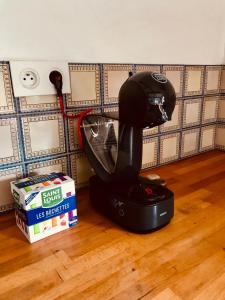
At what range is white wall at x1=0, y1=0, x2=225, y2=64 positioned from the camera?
0.82 meters

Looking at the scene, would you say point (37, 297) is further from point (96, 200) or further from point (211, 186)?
point (211, 186)

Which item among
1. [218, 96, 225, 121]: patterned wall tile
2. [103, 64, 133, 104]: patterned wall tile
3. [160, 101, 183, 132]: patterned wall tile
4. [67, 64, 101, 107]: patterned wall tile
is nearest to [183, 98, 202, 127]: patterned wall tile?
[160, 101, 183, 132]: patterned wall tile

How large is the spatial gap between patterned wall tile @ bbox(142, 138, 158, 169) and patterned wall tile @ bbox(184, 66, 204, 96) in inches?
13.2

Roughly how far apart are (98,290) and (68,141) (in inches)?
22.8

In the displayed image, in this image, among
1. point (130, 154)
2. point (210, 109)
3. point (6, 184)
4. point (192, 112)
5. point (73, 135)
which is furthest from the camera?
point (210, 109)

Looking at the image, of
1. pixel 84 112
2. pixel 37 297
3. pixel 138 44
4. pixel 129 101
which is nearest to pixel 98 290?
pixel 37 297

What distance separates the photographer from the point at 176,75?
4.15 ft

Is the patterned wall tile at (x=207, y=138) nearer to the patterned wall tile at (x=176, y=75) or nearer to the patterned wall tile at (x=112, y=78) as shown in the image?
the patterned wall tile at (x=176, y=75)

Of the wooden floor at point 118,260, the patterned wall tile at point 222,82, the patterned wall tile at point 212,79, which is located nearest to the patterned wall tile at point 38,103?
the wooden floor at point 118,260

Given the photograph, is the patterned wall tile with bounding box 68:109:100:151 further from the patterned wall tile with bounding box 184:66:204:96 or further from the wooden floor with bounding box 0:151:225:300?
the patterned wall tile with bounding box 184:66:204:96

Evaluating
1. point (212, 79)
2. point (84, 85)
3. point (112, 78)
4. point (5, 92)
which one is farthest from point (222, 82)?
point (5, 92)

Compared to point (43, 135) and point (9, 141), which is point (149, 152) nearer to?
point (43, 135)

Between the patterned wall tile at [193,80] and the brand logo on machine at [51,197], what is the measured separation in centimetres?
91

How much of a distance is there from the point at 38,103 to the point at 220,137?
47.0 inches
